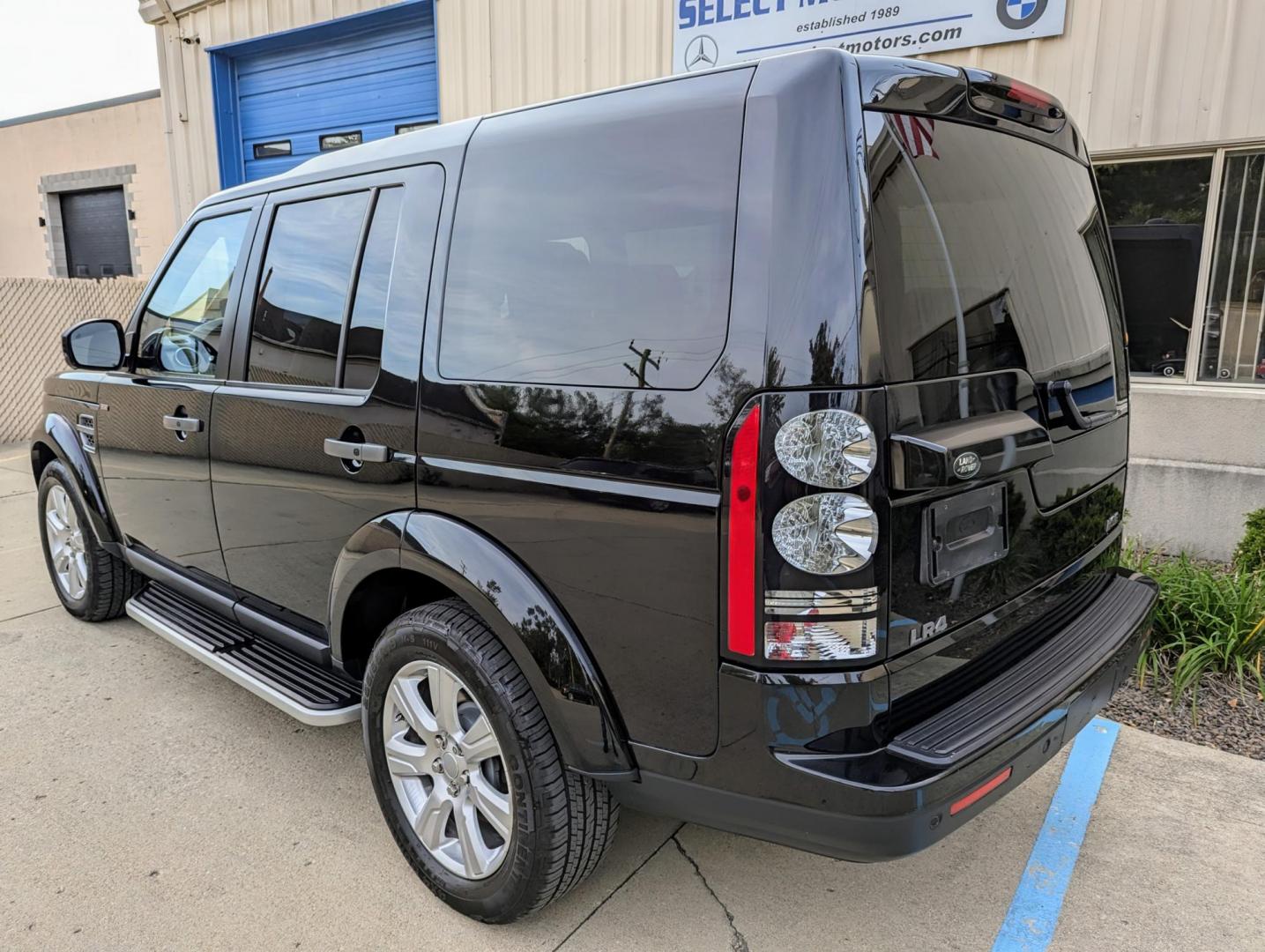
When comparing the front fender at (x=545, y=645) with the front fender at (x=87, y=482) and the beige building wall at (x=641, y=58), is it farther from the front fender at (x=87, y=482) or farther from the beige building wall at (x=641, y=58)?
the beige building wall at (x=641, y=58)

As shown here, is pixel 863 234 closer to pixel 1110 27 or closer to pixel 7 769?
pixel 7 769

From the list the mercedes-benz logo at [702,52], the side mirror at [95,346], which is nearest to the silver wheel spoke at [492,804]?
the side mirror at [95,346]

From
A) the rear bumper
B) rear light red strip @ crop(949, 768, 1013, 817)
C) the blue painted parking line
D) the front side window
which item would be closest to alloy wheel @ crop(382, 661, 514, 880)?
the rear bumper

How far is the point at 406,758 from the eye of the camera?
247cm

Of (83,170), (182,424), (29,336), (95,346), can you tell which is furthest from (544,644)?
(83,170)

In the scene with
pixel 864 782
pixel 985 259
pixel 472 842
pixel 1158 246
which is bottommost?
pixel 472 842

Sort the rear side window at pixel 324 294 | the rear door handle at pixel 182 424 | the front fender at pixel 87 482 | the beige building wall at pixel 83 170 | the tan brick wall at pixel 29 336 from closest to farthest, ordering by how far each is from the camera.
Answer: the rear side window at pixel 324 294, the rear door handle at pixel 182 424, the front fender at pixel 87 482, the tan brick wall at pixel 29 336, the beige building wall at pixel 83 170

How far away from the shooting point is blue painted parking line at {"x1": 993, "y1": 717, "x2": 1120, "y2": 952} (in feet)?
7.69

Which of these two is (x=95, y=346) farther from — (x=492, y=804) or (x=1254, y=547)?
(x=1254, y=547)

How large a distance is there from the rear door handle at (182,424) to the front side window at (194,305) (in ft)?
0.60

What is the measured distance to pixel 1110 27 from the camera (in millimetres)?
5047

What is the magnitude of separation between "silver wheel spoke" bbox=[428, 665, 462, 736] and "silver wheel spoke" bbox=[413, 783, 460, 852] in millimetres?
207

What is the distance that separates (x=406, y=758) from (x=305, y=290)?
4.98 feet

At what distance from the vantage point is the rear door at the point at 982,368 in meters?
1.75
